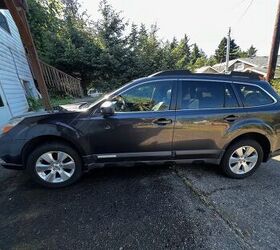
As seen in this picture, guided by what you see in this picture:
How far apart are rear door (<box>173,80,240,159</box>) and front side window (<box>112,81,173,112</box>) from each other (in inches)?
8.5

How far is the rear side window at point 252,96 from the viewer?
3.31m

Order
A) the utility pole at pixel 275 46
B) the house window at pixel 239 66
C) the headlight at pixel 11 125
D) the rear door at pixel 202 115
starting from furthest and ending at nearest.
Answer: the house window at pixel 239 66
the utility pole at pixel 275 46
the rear door at pixel 202 115
the headlight at pixel 11 125

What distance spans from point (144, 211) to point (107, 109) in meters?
1.51

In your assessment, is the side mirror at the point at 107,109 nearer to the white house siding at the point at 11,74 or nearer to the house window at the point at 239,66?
the white house siding at the point at 11,74

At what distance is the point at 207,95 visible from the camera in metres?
3.26

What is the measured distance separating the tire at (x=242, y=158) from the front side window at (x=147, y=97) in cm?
140

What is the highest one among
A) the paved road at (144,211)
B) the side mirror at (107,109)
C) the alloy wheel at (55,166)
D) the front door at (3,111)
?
the side mirror at (107,109)

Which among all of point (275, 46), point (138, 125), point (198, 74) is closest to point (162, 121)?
point (138, 125)

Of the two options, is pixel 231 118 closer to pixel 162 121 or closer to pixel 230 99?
pixel 230 99

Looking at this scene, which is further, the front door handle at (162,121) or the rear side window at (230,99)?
the rear side window at (230,99)

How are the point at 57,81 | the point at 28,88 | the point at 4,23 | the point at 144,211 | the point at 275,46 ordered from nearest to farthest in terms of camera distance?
the point at 144,211, the point at 275,46, the point at 4,23, the point at 28,88, the point at 57,81

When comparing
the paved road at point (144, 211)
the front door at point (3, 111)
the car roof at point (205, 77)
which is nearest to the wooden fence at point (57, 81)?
the front door at point (3, 111)

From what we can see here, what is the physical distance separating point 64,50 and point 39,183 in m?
15.9

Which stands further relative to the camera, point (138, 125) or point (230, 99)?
point (230, 99)
